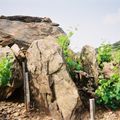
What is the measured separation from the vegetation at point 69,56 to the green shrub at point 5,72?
1839 mm

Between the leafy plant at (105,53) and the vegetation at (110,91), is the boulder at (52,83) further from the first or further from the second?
the leafy plant at (105,53)

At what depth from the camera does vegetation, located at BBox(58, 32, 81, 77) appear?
10.8 metres

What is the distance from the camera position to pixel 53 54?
33.2ft

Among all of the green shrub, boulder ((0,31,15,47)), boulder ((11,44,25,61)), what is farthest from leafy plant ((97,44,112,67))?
the green shrub

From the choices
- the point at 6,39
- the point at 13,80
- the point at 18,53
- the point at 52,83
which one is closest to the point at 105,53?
the point at 52,83

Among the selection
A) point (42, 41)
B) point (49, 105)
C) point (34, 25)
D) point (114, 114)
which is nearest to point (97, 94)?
point (114, 114)

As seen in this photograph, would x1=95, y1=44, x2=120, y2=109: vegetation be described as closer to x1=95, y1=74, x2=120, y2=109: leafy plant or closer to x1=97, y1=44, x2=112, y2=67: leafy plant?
x1=95, y1=74, x2=120, y2=109: leafy plant

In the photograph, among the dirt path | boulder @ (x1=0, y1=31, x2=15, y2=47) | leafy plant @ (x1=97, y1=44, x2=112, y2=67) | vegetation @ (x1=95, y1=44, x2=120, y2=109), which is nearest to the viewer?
the dirt path

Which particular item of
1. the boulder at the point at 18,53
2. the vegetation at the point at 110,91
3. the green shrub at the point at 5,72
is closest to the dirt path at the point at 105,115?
the vegetation at the point at 110,91

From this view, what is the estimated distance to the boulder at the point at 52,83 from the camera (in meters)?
9.62

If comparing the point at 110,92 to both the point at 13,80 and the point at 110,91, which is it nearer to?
the point at 110,91

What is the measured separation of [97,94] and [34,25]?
5.12m

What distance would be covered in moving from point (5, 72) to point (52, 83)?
136 cm

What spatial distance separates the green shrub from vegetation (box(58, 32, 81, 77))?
1839 mm
